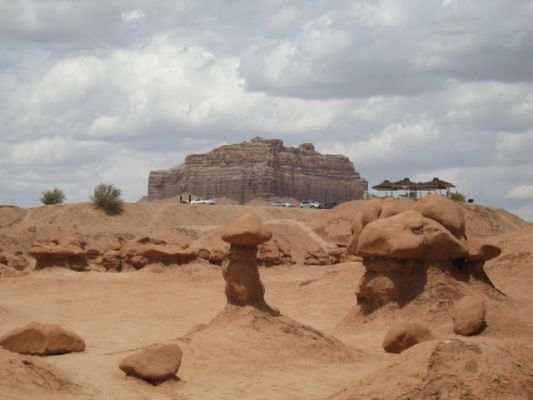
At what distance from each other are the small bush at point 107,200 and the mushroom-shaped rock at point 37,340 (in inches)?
1757

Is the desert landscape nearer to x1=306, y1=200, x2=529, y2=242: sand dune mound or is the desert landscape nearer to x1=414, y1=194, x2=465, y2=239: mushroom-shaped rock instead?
x1=414, y1=194, x2=465, y2=239: mushroom-shaped rock

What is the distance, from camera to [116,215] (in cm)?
5641

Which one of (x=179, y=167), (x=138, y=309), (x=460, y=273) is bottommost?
(x=138, y=309)

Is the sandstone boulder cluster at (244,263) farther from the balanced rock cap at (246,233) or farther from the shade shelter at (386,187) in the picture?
the shade shelter at (386,187)

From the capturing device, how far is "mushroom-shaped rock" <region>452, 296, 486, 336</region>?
14.7 meters

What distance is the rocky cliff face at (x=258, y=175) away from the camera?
95.6 meters

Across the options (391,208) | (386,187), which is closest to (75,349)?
(391,208)

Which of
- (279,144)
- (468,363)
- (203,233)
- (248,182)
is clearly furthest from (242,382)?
(279,144)

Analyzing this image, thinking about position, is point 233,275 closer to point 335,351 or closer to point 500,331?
point 335,351

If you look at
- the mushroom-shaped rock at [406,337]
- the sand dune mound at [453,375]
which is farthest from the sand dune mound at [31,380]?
the mushroom-shaped rock at [406,337]

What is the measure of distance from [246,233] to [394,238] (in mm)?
4128

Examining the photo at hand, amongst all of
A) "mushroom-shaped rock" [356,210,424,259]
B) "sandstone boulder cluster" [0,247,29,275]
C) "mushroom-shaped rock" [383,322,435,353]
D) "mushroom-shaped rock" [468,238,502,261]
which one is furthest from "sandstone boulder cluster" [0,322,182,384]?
"sandstone boulder cluster" [0,247,29,275]

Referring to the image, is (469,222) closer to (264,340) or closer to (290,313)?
(290,313)

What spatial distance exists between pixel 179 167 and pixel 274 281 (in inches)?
3057
